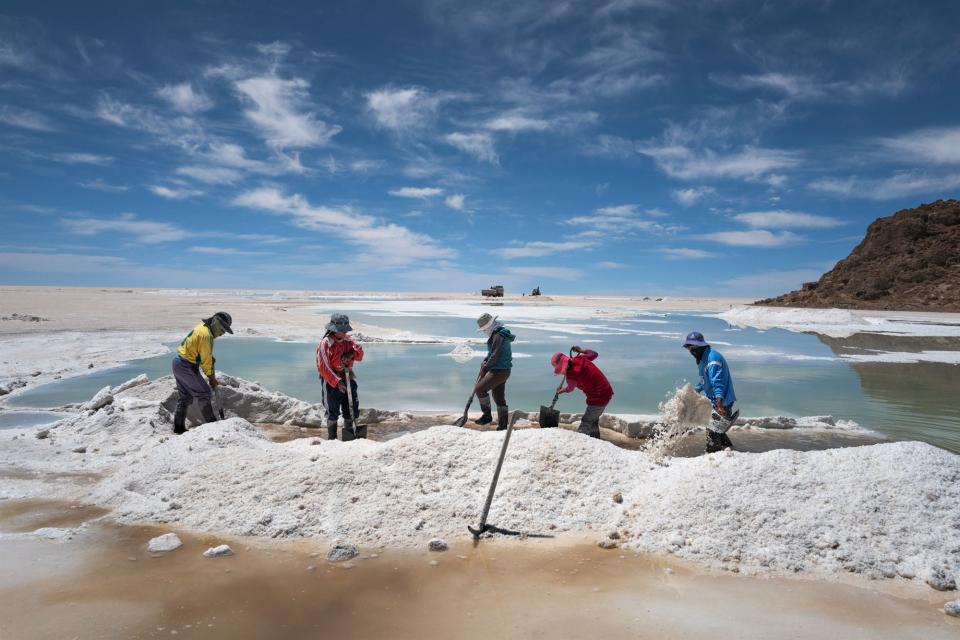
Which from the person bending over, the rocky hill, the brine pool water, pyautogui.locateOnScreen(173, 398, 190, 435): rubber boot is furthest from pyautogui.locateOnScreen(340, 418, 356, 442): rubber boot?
the rocky hill

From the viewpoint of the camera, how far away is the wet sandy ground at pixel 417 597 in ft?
8.66

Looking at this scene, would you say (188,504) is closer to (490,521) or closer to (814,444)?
(490,521)

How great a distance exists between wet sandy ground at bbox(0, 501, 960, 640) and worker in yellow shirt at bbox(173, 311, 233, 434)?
2.54m

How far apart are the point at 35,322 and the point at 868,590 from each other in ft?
79.7

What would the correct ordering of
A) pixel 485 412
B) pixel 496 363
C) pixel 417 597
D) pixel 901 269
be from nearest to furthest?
1. pixel 417 597
2. pixel 496 363
3. pixel 485 412
4. pixel 901 269

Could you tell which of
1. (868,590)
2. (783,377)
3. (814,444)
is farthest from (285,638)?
(783,377)

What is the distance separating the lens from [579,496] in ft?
13.4

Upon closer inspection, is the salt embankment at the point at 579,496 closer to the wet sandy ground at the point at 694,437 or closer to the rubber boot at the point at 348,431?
the rubber boot at the point at 348,431

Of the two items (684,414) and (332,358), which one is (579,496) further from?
(332,358)

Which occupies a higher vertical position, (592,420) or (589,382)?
(589,382)

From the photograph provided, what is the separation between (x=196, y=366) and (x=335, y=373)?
60.3 inches

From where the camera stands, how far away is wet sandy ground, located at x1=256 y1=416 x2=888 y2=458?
6.24 m

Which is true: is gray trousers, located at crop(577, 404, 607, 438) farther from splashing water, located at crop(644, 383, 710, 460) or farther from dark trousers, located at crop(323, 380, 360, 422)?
dark trousers, located at crop(323, 380, 360, 422)

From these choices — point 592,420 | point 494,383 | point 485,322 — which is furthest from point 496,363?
point 592,420
